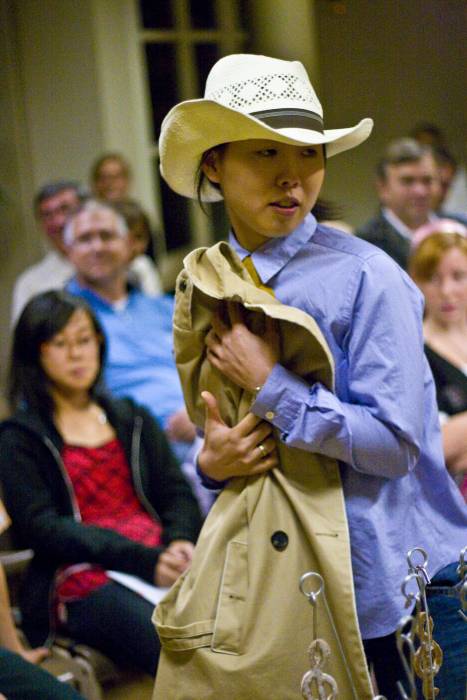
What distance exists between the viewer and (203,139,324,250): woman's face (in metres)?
1.38

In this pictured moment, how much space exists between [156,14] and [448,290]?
8.40ft

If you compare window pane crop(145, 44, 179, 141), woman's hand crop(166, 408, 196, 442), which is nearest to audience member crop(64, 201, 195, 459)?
woman's hand crop(166, 408, 196, 442)

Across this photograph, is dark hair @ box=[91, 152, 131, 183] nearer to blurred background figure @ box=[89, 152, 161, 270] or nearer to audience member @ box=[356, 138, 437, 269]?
blurred background figure @ box=[89, 152, 161, 270]

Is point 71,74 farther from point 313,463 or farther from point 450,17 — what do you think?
point 313,463

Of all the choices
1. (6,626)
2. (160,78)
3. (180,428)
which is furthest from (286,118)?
(160,78)

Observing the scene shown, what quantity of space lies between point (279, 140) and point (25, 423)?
1.26 metres

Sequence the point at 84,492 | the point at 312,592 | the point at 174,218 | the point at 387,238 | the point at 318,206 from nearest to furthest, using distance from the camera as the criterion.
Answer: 1. the point at 312,592
2. the point at 318,206
3. the point at 84,492
4. the point at 387,238
5. the point at 174,218

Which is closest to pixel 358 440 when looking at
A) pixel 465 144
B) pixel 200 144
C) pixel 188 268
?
pixel 188 268

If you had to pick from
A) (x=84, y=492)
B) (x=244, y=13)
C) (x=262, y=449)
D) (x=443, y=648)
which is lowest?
(x=84, y=492)

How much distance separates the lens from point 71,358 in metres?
2.54

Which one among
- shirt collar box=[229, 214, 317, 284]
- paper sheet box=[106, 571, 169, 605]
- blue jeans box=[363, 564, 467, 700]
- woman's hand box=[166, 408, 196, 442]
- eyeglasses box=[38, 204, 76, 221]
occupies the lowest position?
paper sheet box=[106, 571, 169, 605]

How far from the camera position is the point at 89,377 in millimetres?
2562

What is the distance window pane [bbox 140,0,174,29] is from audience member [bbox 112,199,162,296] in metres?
1.14

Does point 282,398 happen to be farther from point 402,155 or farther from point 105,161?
point 105,161
